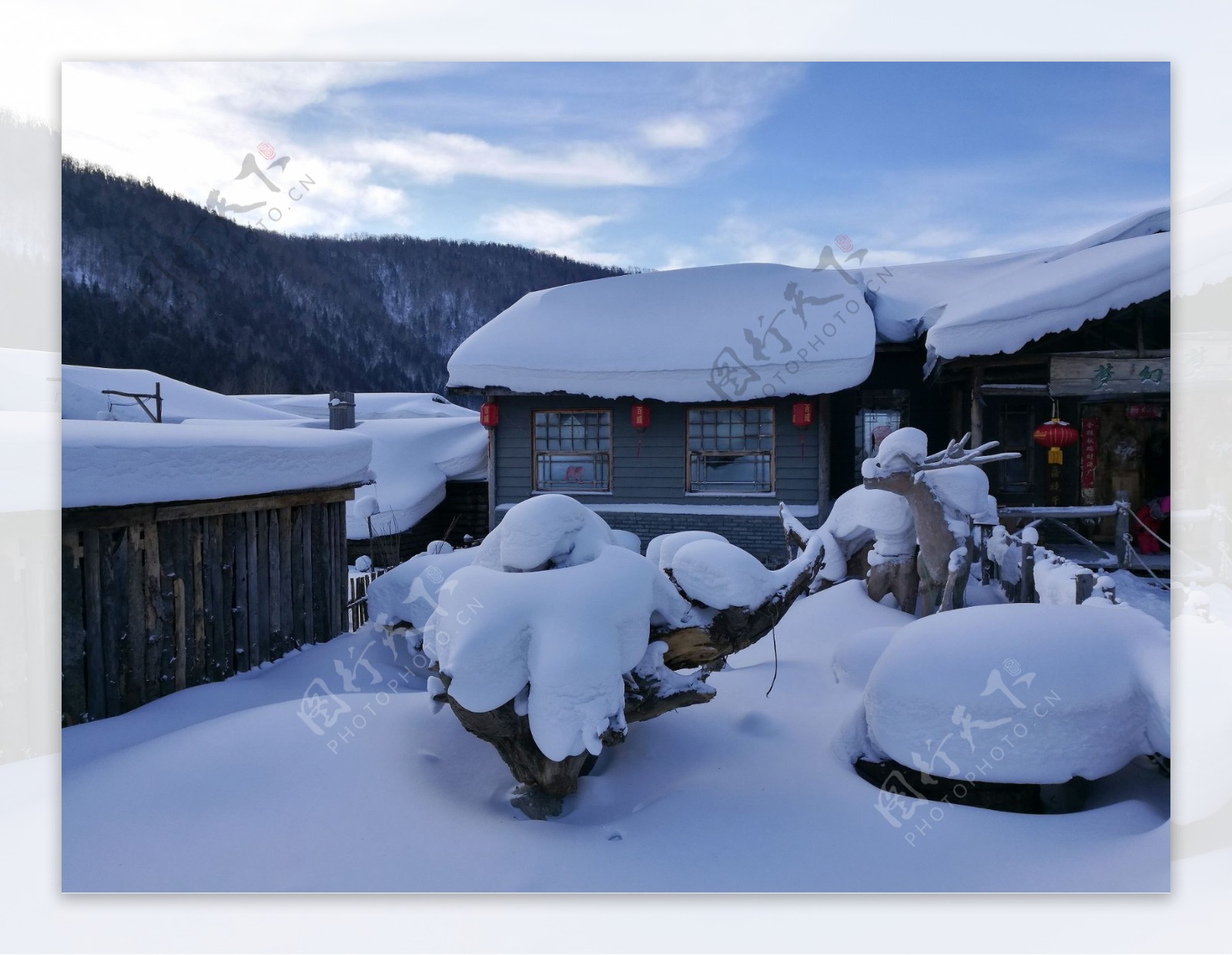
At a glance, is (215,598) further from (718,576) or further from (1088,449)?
(1088,449)

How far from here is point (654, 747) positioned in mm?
2564

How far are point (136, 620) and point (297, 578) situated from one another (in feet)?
2.88

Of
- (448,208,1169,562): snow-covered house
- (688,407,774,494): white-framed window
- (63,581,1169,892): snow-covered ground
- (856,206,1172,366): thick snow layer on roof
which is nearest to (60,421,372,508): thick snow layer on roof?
(63,581,1169,892): snow-covered ground

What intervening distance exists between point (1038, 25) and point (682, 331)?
12.2ft

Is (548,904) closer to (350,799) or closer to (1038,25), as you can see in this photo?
(350,799)

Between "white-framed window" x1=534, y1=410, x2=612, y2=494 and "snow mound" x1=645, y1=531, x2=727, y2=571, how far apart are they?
3.68 metres

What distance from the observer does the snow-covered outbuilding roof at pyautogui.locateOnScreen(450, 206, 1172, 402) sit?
5.85m

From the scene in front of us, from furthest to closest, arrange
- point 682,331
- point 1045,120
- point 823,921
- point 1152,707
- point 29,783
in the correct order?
point 682,331
point 1045,120
point 29,783
point 823,921
point 1152,707

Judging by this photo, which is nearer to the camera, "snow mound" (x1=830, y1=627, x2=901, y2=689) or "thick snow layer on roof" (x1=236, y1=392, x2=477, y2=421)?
"snow mound" (x1=830, y1=627, x2=901, y2=689)

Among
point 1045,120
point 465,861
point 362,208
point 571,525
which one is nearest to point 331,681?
point 465,861

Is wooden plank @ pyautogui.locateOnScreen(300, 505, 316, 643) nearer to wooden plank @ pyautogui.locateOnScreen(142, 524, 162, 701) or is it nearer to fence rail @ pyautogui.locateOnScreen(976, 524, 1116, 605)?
wooden plank @ pyautogui.locateOnScreen(142, 524, 162, 701)

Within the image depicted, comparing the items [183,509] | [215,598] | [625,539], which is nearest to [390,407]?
[215,598]

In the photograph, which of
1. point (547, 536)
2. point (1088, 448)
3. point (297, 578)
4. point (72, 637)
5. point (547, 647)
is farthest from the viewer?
point (1088, 448)

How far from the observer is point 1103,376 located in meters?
4.18
